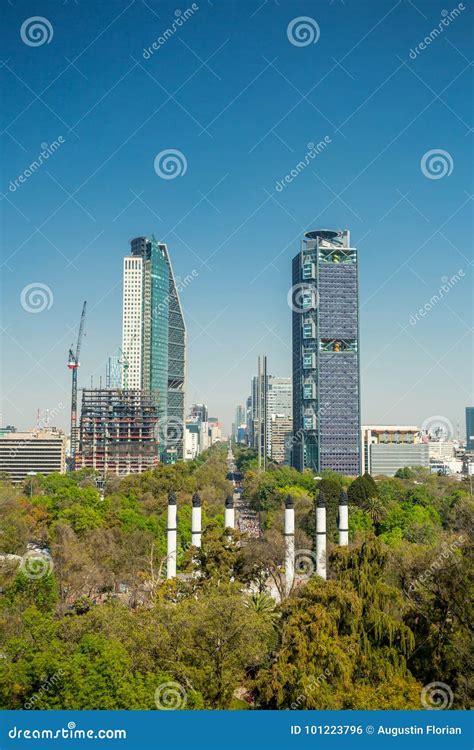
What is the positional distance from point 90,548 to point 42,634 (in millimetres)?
9436

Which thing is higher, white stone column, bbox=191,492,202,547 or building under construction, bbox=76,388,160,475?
building under construction, bbox=76,388,160,475

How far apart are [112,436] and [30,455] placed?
397 inches

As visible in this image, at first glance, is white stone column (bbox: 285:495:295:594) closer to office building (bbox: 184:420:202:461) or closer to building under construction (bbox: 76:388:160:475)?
building under construction (bbox: 76:388:160:475)

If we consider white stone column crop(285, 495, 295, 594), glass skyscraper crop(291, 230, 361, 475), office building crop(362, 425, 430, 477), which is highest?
glass skyscraper crop(291, 230, 361, 475)

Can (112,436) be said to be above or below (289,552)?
above

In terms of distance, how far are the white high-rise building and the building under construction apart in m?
19.3

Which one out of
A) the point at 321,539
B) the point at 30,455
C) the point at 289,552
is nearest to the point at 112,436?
the point at 30,455

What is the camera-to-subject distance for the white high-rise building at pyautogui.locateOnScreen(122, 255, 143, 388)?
7588 cm

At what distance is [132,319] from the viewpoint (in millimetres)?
76750

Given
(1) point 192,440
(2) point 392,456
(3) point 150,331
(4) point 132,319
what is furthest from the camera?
(1) point 192,440

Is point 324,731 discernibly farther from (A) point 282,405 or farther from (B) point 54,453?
(A) point 282,405

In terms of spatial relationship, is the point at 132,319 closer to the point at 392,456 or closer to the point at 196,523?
the point at 392,456

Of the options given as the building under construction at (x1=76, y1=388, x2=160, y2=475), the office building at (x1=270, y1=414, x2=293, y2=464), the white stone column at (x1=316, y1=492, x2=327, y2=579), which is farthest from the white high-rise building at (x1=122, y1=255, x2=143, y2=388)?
the white stone column at (x1=316, y1=492, x2=327, y2=579)

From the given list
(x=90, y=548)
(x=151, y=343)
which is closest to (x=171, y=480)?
(x=90, y=548)
